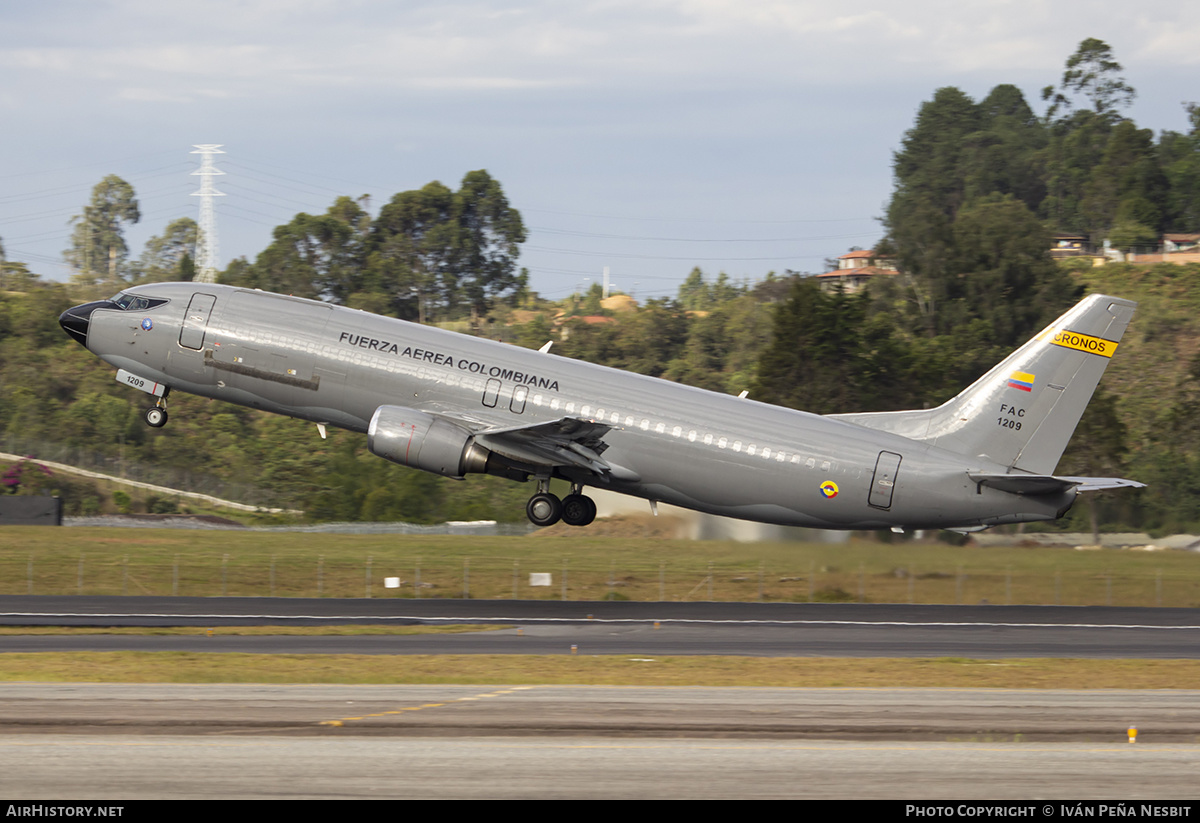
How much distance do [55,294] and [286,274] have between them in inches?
869

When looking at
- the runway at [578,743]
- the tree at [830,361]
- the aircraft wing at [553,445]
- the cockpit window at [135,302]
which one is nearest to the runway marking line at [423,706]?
the runway at [578,743]

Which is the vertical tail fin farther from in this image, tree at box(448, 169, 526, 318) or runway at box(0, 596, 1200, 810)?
tree at box(448, 169, 526, 318)

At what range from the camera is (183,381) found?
1545 inches

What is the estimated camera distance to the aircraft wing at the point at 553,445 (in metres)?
36.2

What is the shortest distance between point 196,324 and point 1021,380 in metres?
25.1

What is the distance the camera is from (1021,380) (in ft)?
127

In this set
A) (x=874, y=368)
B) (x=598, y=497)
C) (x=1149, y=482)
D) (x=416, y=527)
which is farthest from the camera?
(x=874, y=368)

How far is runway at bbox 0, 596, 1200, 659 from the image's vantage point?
36.2 m

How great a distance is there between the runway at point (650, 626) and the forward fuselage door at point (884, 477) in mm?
4441

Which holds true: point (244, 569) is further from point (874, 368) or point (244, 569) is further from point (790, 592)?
point (874, 368)

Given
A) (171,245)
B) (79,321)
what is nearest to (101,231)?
(171,245)

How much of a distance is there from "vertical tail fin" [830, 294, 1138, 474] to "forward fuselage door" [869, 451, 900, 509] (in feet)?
7.30

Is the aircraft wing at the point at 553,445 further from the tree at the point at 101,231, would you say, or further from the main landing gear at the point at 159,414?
the tree at the point at 101,231

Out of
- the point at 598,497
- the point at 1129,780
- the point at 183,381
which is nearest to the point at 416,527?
the point at 598,497
